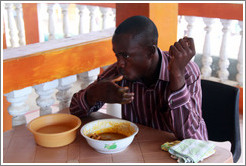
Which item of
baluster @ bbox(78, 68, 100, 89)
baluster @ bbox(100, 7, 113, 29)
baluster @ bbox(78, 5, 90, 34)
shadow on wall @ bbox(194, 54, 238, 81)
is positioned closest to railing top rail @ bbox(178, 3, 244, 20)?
shadow on wall @ bbox(194, 54, 238, 81)

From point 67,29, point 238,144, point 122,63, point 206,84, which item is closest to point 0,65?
point 122,63

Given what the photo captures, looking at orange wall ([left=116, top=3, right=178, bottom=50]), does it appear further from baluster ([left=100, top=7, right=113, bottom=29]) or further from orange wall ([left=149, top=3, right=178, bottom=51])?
baluster ([left=100, top=7, right=113, bottom=29])

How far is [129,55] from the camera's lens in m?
1.42

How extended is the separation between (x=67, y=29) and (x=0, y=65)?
252 cm

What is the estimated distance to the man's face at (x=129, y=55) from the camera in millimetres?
1416

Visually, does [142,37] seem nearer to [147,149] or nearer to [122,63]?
[122,63]

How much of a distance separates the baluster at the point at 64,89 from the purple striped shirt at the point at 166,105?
0.97ft

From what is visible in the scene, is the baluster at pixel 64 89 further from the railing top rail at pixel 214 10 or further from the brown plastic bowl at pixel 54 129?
the railing top rail at pixel 214 10

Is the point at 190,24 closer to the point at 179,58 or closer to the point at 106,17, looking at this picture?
the point at 106,17

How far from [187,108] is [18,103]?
910mm

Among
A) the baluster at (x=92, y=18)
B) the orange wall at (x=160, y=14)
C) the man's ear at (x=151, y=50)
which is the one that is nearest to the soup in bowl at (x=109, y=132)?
the man's ear at (x=151, y=50)

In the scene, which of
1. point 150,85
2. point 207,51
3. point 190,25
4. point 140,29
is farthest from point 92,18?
point 140,29

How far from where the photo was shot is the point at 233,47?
3529 millimetres

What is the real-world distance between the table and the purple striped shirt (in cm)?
10
